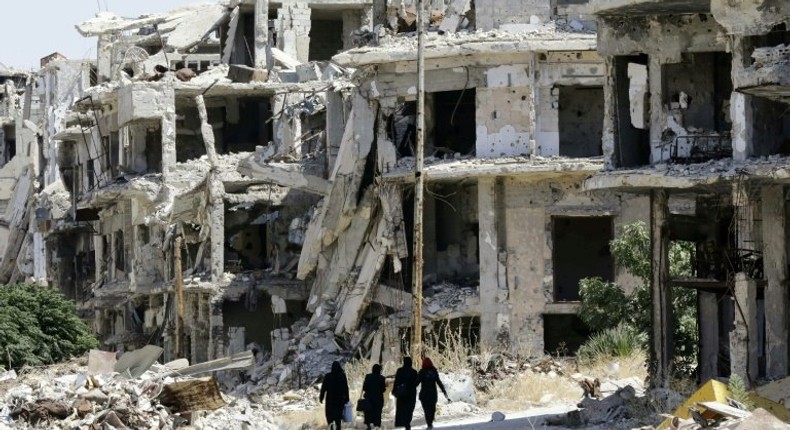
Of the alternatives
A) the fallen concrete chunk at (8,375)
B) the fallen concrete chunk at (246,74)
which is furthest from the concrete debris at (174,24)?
the fallen concrete chunk at (8,375)

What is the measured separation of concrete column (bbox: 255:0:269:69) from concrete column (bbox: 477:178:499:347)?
15506 millimetres

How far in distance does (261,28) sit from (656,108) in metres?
24.4

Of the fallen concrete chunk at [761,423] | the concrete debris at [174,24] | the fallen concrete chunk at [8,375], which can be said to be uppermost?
the concrete debris at [174,24]

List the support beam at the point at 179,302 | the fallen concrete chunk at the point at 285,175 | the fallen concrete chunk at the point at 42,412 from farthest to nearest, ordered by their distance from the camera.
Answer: the support beam at the point at 179,302, the fallen concrete chunk at the point at 285,175, the fallen concrete chunk at the point at 42,412

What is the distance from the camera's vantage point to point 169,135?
176 feet

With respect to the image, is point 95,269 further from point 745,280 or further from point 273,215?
point 745,280

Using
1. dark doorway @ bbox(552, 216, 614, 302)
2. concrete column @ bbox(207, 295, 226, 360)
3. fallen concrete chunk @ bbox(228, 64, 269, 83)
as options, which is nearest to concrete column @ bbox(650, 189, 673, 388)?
dark doorway @ bbox(552, 216, 614, 302)

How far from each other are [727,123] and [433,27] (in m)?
10.2

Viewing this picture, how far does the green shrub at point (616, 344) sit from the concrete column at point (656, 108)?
5.47 m

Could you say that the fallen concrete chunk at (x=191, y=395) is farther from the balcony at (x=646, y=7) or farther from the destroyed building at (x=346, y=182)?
the balcony at (x=646, y=7)

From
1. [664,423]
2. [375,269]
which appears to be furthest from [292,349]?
[664,423]

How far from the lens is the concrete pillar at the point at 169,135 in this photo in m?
53.3

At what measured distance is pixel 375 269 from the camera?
141 ft

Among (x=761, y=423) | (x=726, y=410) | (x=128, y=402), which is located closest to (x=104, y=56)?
(x=128, y=402)
